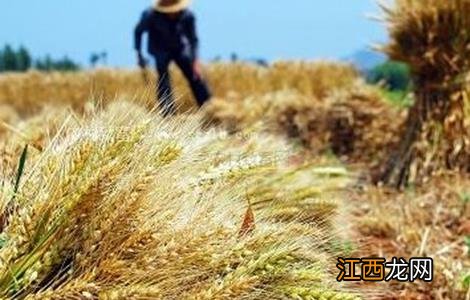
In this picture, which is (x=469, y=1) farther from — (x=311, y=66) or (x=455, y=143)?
(x=311, y=66)

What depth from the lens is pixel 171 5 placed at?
11.7 m

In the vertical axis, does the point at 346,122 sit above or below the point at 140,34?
below

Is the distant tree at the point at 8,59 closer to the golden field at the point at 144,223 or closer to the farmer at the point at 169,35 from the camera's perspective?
the farmer at the point at 169,35

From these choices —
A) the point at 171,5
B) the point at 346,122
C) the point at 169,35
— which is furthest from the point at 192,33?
the point at 346,122

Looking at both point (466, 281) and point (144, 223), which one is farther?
point (466, 281)

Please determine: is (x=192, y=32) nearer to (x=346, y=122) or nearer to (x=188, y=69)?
(x=188, y=69)

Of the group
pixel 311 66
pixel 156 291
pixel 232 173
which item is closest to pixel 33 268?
pixel 156 291

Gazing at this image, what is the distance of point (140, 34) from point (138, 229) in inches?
388

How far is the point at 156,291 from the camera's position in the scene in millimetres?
1819

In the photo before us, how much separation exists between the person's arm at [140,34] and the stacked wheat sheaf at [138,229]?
936 cm

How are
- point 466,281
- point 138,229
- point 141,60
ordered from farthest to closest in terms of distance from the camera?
point 141,60, point 466,281, point 138,229

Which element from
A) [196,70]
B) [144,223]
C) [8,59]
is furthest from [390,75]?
[8,59]

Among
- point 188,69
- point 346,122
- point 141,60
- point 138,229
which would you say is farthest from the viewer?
point 188,69

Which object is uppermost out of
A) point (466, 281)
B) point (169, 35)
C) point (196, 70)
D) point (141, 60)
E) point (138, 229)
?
point (138, 229)
